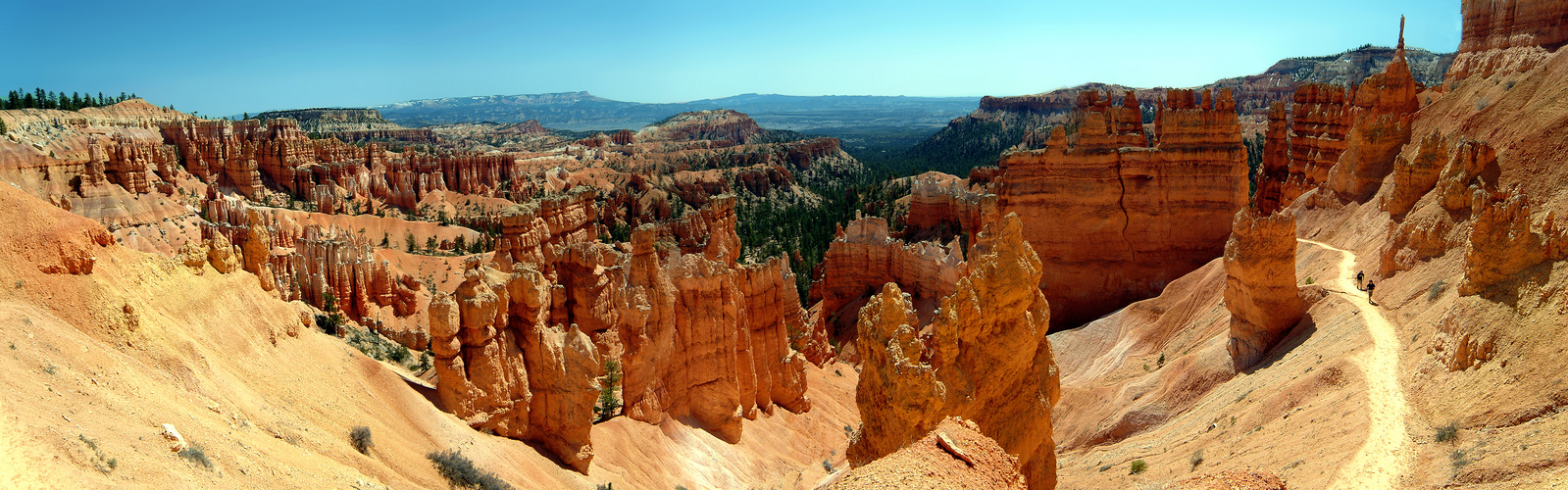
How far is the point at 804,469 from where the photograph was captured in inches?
856

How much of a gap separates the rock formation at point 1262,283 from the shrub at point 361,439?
60.5 feet

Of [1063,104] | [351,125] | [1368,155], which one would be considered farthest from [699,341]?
[351,125]

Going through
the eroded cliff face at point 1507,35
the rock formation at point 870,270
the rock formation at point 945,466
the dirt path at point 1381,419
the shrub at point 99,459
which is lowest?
the rock formation at point 870,270

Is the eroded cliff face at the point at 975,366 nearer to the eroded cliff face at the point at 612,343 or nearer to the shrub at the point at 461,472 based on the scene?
the shrub at the point at 461,472

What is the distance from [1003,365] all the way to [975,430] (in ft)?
8.91

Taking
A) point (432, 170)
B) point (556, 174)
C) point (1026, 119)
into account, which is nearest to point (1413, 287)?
point (432, 170)

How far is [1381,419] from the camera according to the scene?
45.9ft

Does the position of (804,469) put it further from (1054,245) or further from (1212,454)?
(1054,245)

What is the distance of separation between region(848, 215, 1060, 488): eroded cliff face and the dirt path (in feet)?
14.4

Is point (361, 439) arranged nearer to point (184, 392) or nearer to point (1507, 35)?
point (184, 392)

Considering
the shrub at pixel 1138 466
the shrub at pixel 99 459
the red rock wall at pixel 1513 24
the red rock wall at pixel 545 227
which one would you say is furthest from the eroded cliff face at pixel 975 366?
the red rock wall at pixel 1513 24

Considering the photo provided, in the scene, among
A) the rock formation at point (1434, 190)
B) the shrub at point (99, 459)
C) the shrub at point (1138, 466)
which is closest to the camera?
the shrub at point (99, 459)

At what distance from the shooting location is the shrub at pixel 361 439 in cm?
1255

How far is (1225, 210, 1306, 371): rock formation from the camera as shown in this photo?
2030 cm
